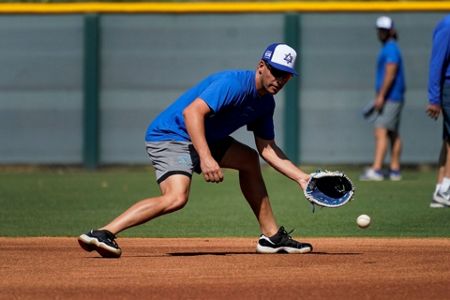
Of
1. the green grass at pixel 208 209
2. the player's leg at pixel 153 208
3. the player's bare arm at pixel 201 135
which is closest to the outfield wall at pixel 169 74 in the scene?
the green grass at pixel 208 209

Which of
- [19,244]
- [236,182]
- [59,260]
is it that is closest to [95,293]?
[59,260]

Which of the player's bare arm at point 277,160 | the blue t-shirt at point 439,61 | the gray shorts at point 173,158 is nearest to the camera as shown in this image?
the gray shorts at point 173,158

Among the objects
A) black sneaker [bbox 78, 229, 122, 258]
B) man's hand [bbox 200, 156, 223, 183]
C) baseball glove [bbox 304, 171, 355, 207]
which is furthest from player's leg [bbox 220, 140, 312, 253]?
black sneaker [bbox 78, 229, 122, 258]

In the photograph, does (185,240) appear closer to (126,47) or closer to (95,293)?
(95,293)

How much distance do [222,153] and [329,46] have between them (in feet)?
39.2

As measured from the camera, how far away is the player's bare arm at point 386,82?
60.1 ft

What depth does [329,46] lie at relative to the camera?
842 inches

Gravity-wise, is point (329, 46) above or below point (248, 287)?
below

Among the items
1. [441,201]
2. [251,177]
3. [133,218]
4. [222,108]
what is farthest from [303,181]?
[441,201]

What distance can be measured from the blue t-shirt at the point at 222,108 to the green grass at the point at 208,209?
2.35 metres

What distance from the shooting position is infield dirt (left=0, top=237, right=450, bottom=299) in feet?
25.2

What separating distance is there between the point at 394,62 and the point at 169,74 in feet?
15.3

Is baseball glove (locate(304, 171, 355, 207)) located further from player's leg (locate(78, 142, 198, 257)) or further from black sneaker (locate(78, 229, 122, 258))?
black sneaker (locate(78, 229, 122, 258))

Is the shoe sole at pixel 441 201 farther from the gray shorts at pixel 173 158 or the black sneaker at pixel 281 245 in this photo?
the gray shorts at pixel 173 158
